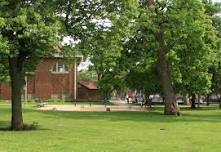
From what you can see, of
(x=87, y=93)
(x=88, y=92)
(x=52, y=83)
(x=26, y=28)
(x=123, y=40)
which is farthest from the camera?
(x=88, y=92)

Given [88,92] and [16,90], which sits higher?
[88,92]

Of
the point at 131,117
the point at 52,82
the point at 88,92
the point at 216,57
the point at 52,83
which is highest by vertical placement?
the point at 216,57

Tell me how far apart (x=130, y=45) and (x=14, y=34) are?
27.0 meters

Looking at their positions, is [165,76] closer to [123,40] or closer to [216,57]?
[123,40]

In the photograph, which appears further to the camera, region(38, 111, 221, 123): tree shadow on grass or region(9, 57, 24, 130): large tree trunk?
region(38, 111, 221, 123): tree shadow on grass

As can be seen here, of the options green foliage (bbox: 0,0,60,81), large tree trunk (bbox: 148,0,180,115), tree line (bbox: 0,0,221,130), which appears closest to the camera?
green foliage (bbox: 0,0,60,81)

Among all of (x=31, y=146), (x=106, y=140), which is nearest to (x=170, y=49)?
(x=106, y=140)

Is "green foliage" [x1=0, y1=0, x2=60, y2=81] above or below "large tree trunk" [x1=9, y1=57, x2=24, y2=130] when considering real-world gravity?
above

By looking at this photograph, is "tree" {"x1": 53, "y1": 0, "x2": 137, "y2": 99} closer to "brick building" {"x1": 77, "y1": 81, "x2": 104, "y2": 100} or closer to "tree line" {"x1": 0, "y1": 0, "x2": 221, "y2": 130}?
"tree line" {"x1": 0, "y1": 0, "x2": 221, "y2": 130}

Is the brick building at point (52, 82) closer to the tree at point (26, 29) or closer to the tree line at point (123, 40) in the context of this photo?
the tree line at point (123, 40)

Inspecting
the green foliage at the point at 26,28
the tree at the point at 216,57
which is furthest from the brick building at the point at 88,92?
the green foliage at the point at 26,28

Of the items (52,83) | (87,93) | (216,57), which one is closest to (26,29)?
(216,57)

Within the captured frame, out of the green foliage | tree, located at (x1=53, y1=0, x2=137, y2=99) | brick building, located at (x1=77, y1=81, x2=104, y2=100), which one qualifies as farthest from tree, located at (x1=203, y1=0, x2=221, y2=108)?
the green foliage

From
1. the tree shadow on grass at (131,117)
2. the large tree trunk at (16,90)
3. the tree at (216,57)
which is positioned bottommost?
the tree shadow on grass at (131,117)
